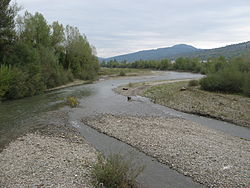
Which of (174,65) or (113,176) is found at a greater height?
(174,65)

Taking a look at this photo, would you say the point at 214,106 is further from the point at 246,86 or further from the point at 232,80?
the point at 232,80

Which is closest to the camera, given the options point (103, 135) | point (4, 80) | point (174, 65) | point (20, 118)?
point (103, 135)

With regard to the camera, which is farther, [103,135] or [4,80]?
[4,80]

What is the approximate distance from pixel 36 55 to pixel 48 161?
86.8 ft

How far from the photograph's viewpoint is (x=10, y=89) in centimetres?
2477

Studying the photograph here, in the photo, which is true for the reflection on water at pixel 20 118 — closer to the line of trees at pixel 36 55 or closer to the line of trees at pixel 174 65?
the line of trees at pixel 36 55

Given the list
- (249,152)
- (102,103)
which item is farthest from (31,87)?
(249,152)

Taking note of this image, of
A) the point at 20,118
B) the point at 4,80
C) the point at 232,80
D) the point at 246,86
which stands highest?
the point at 4,80

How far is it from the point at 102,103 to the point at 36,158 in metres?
15.2

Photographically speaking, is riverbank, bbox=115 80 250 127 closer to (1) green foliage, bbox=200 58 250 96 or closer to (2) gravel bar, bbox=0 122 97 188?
(1) green foliage, bbox=200 58 250 96

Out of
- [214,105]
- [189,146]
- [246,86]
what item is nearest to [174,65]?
[246,86]

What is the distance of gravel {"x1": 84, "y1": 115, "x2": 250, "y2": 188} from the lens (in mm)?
8102

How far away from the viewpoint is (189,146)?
10820 millimetres

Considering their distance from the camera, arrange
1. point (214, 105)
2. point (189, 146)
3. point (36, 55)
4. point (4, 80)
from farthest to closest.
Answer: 1. point (36, 55)
2. point (4, 80)
3. point (214, 105)
4. point (189, 146)
